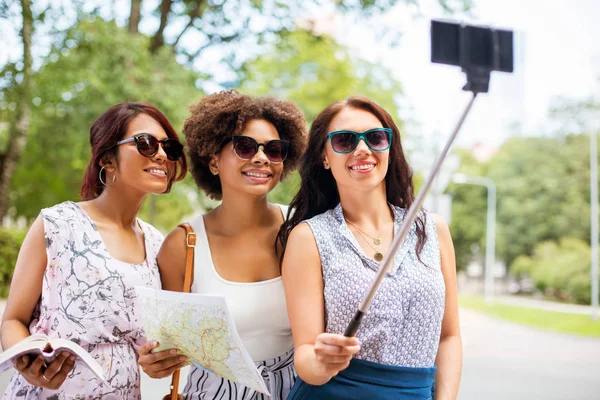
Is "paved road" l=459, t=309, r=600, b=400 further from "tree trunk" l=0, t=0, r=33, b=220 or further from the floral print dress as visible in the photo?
"tree trunk" l=0, t=0, r=33, b=220

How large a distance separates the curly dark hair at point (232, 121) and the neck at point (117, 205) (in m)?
0.39

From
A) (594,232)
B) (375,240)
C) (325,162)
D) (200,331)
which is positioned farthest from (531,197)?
(200,331)

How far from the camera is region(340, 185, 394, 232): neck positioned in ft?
8.58

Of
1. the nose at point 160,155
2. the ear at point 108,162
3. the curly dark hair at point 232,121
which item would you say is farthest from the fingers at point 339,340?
the ear at point 108,162

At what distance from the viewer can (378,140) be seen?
2.57 metres

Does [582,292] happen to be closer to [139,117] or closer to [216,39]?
[216,39]

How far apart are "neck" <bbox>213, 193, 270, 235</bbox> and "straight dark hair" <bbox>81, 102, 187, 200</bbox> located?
365mm

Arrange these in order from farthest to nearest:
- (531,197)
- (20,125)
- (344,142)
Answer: (531,197) → (20,125) → (344,142)

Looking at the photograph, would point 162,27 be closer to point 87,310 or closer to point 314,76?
point 314,76

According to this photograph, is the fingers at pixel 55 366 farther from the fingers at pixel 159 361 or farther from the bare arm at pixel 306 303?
the bare arm at pixel 306 303

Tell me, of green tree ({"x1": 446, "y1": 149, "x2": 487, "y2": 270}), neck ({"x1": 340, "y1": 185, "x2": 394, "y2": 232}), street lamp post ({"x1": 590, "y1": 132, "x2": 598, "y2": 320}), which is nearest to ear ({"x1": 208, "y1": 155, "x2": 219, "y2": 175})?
neck ({"x1": 340, "y1": 185, "x2": 394, "y2": 232})

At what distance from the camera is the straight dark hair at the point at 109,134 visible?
10.1ft

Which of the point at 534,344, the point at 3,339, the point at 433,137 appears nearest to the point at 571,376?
the point at 534,344

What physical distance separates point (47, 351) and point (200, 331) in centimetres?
55
